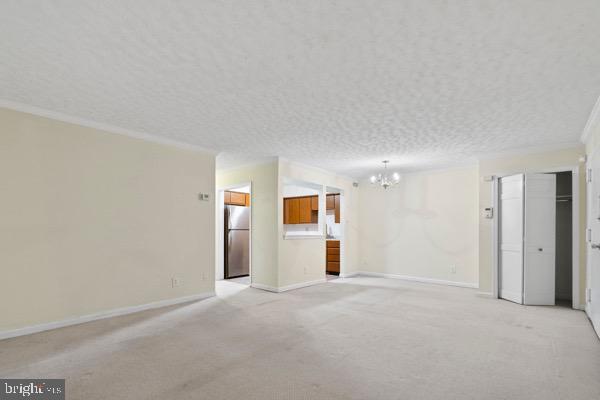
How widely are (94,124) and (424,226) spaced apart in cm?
655

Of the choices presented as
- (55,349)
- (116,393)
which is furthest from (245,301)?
(116,393)

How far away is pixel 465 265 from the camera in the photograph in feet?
22.1

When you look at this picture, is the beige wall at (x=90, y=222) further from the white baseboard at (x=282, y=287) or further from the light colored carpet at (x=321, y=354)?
the white baseboard at (x=282, y=287)

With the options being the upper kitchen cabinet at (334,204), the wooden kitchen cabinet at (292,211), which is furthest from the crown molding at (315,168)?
the wooden kitchen cabinet at (292,211)

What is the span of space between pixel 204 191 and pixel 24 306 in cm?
279

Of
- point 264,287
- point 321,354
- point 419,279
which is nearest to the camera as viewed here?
point 321,354

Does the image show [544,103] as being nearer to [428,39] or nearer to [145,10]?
[428,39]

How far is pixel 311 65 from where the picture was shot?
2.73m

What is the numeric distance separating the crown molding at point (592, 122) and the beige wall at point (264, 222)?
4.57 meters

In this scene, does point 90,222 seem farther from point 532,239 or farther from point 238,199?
point 532,239

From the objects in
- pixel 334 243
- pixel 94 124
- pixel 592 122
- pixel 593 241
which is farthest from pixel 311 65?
pixel 334 243

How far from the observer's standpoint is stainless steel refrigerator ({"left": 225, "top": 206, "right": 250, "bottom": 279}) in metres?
7.68

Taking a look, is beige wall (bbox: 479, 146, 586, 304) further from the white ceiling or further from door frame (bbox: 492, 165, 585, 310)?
the white ceiling

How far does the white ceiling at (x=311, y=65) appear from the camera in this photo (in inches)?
81.2
